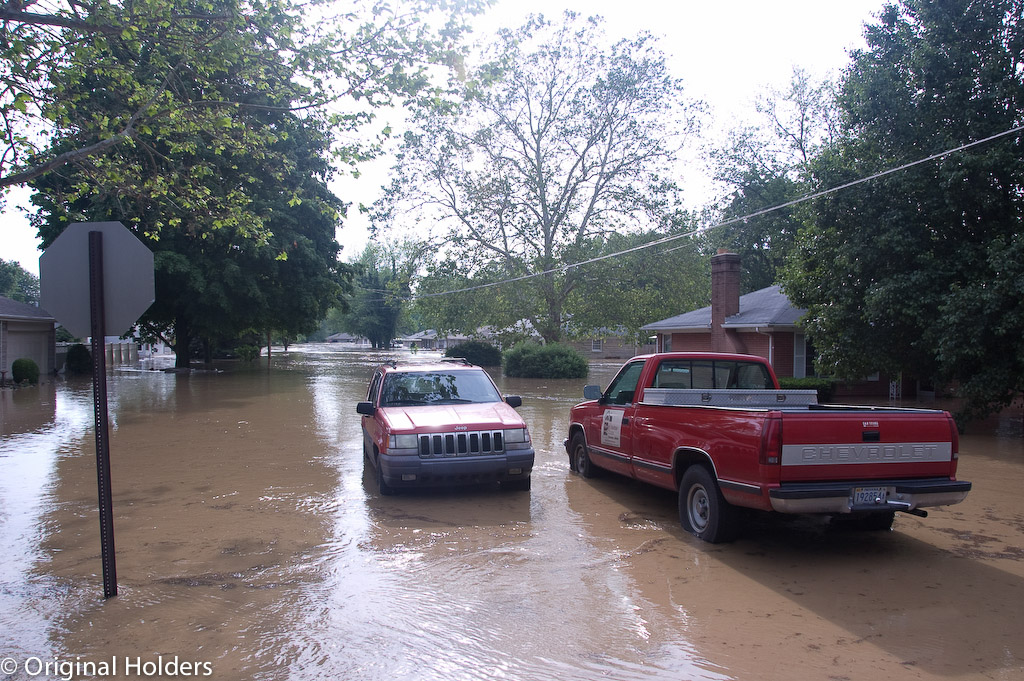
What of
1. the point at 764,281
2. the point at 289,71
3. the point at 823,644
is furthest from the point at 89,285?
the point at 764,281

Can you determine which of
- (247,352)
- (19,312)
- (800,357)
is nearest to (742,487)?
(800,357)

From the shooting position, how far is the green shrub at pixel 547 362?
35.3 meters

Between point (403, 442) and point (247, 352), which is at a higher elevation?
point (247, 352)

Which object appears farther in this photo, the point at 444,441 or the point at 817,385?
the point at 817,385

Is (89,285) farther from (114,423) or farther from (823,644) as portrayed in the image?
(114,423)

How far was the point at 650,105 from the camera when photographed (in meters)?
36.8

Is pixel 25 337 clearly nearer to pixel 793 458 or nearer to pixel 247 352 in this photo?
pixel 247 352

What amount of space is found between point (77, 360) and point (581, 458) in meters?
32.8

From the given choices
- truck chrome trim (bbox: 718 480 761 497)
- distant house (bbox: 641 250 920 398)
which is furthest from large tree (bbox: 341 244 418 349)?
truck chrome trim (bbox: 718 480 761 497)

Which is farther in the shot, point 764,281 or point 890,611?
point 764,281

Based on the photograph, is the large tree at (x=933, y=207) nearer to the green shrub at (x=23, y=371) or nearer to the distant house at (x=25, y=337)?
the distant house at (x=25, y=337)

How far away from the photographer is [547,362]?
3550 centimetres

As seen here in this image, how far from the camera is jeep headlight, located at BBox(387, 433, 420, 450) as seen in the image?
26.8 ft

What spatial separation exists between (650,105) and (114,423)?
2960 centimetres
